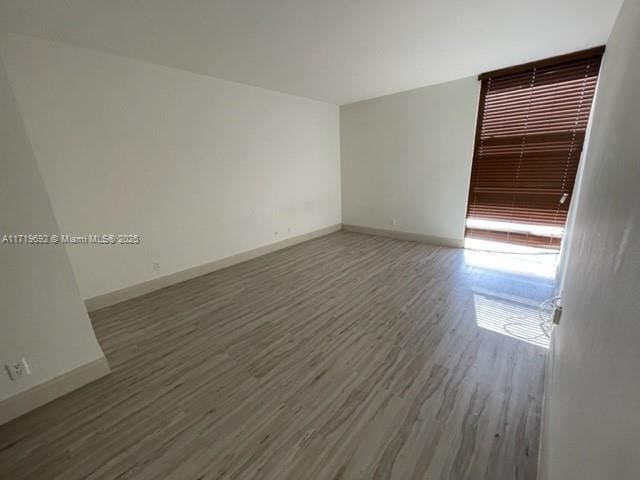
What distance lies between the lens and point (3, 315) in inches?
62.1

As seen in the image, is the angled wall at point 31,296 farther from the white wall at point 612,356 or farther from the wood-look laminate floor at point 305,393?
the white wall at point 612,356

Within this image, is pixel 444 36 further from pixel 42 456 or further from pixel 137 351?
pixel 42 456

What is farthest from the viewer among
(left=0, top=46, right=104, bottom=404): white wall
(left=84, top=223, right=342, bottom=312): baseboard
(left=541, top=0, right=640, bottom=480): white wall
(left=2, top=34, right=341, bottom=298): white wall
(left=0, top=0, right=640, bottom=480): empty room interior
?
(left=84, top=223, right=342, bottom=312): baseboard

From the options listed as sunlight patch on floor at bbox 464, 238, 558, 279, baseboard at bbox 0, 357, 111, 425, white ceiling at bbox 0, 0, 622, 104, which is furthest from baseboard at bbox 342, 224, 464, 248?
baseboard at bbox 0, 357, 111, 425

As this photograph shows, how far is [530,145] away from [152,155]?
5.12 meters

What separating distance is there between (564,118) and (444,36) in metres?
2.19

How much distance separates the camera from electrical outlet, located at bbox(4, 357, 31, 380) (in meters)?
1.64

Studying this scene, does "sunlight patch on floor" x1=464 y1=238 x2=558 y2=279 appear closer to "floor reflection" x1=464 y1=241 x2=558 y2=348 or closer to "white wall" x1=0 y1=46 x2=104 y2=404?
"floor reflection" x1=464 y1=241 x2=558 y2=348

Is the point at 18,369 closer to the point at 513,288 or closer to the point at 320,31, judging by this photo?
the point at 320,31

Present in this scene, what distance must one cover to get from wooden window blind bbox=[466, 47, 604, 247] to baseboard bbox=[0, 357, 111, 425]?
5.12 metres

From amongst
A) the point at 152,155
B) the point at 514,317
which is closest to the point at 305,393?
the point at 514,317

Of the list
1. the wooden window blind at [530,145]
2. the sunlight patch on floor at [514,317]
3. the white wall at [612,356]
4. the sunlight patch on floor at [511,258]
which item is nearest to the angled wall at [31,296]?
the white wall at [612,356]

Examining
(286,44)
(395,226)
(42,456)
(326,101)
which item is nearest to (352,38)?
(286,44)

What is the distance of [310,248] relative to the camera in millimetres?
4930
